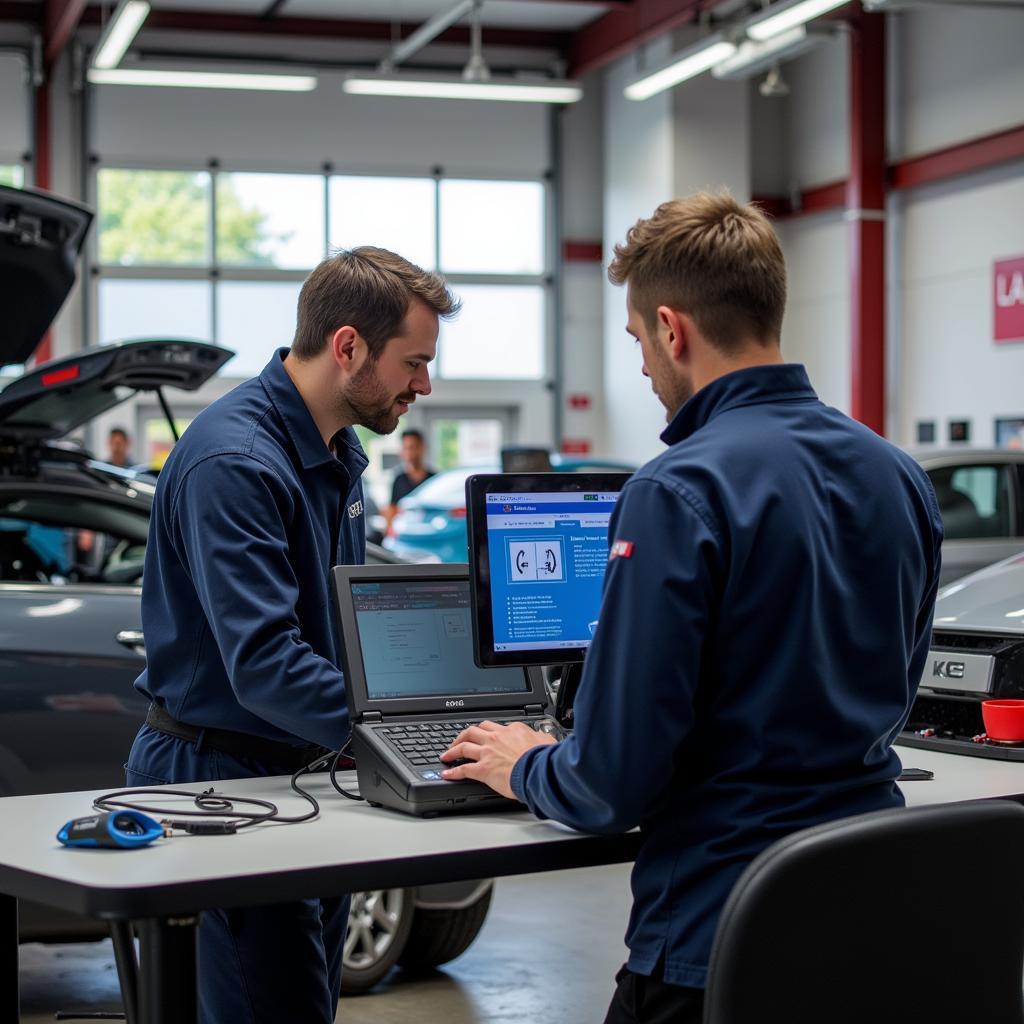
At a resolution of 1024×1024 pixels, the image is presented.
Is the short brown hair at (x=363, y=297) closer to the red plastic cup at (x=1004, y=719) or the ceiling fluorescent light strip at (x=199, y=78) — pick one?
the red plastic cup at (x=1004, y=719)

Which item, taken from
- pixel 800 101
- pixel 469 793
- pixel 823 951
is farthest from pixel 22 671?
pixel 800 101

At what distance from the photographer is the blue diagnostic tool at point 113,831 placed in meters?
1.81

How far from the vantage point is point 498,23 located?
1452 centimetres

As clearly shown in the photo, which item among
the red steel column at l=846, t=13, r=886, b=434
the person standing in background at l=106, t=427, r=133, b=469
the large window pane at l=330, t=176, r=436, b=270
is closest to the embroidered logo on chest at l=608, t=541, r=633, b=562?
the person standing in background at l=106, t=427, r=133, b=469

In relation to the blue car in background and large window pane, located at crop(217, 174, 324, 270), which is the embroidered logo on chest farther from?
large window pane, located at crop(217, 174, 324, 270)

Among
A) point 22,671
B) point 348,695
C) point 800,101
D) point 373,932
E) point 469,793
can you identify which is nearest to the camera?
point 469,793

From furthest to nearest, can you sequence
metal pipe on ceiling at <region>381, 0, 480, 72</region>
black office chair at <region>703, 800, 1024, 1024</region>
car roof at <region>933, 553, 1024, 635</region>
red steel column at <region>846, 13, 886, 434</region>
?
red steel column at <region>846, 13, 886, 434</region> → metal pipe on ceiling at <region>381, 0, 480, 72</region> → car roof at <region>933, 553, 1024, 635</region> → black office chair at <region>703, 800, 1024, 1024</region>

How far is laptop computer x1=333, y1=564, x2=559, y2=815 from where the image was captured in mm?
2061

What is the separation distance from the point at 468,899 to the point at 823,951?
8.32 feet

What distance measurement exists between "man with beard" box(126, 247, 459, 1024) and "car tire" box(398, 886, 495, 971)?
160 centimetres

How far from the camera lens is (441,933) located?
161 inches

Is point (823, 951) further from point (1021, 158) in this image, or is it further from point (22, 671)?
point (1021, 158)

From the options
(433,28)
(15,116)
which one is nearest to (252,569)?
(433,28)

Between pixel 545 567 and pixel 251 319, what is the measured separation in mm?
12248
